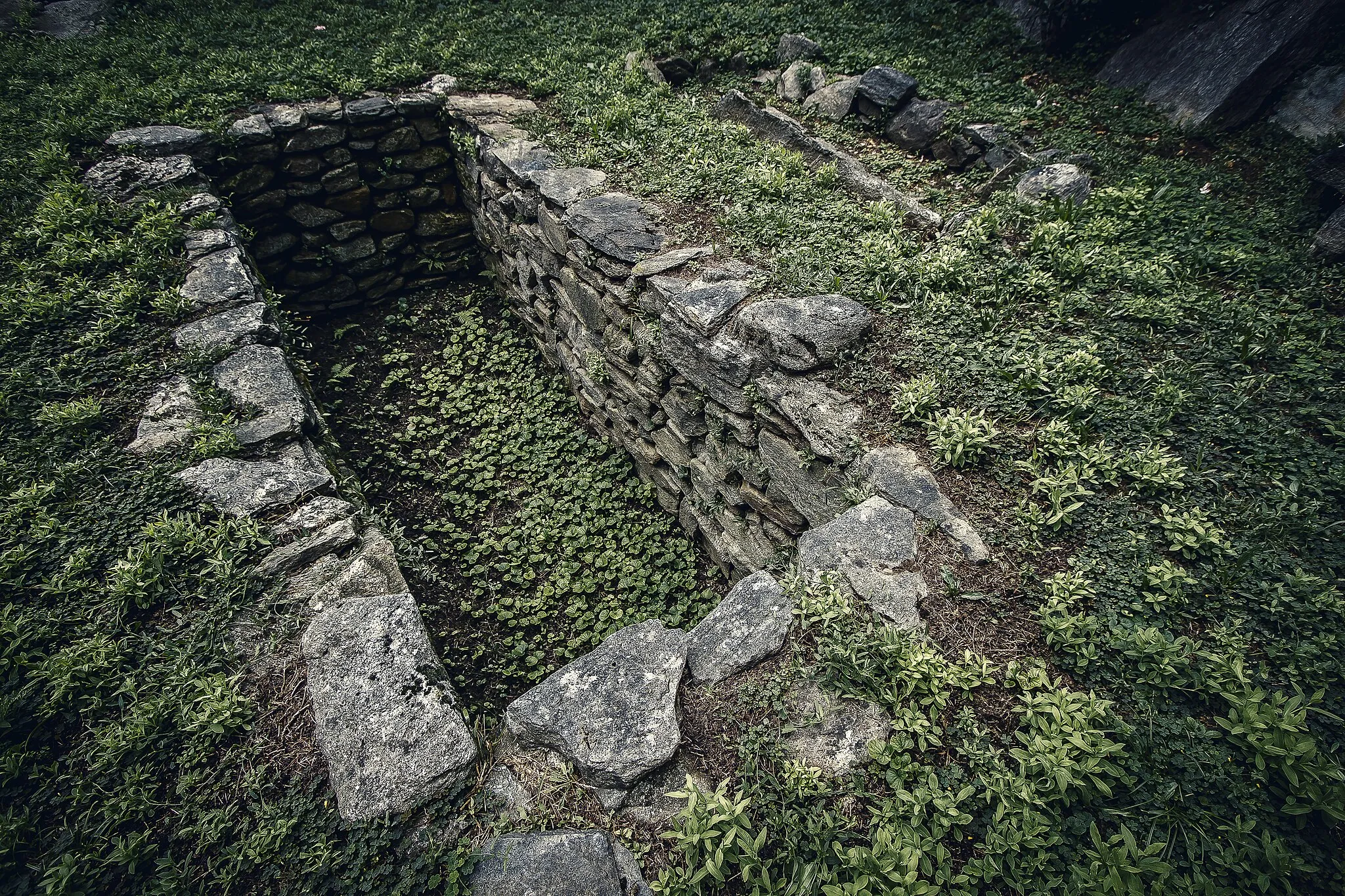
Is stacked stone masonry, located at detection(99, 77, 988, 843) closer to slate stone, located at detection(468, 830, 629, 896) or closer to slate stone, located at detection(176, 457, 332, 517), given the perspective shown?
slate stone, located at detection(176, 457, 332, 517)

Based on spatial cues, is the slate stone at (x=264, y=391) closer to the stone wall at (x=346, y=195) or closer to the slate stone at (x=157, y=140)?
the stone wall at (x=346, y=195)

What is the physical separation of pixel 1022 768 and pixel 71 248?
7305 millimetres

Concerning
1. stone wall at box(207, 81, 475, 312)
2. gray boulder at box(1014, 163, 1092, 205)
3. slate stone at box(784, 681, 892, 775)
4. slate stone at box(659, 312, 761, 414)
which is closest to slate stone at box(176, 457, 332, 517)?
slate stone at box(659, 312, 761, 414)

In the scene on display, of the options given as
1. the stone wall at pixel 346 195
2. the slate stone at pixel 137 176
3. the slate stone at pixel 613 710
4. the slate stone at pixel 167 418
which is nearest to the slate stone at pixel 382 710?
the slate stone at pixel 613 710

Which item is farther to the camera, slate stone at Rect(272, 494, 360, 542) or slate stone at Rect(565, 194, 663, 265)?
slate stone at Rect(565, 194, 663, 265)

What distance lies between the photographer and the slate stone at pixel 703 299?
13.5ft

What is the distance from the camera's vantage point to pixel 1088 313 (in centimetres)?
389

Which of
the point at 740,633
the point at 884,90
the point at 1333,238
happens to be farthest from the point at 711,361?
the point at 884,90

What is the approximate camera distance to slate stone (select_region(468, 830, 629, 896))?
7.11ft

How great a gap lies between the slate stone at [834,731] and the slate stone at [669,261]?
3350 mm

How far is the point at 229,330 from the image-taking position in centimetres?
431

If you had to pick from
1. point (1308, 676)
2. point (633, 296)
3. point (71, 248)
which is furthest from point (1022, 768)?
point (71, 248)

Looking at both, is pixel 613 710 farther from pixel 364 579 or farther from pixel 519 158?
pixel 519 158

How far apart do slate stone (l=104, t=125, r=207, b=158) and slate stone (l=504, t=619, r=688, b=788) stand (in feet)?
21.9
